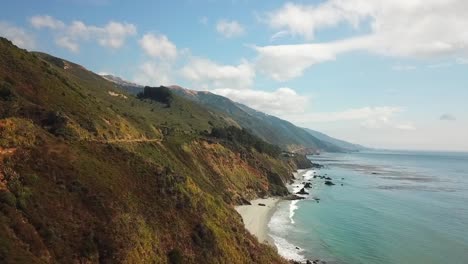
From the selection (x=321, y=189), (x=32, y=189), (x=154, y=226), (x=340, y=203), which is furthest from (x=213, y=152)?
(x=32, y=189)

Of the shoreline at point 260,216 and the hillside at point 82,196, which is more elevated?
the hillside at point 82,196

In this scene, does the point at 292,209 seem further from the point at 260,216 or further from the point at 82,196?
the point at 82,196

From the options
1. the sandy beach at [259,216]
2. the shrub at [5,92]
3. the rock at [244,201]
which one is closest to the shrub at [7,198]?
the shrub at [5,92]

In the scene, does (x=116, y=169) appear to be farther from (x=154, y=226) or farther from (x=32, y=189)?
(x=32, y=189)

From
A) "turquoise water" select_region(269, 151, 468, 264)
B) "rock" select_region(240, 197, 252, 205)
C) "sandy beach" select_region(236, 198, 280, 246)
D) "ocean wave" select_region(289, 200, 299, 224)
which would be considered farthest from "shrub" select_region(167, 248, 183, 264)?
"rock" select_region(240, 197, 252, 205)

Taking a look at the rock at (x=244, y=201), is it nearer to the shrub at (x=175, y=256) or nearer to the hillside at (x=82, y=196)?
the hillside at (x=82, y=196)

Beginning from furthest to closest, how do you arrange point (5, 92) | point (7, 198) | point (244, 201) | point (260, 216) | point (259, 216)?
point (244, 201) < point (260, 216) < point (259, 216) < point (5, 92) < point (7, 198)

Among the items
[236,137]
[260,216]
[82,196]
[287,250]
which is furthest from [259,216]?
[236,137]

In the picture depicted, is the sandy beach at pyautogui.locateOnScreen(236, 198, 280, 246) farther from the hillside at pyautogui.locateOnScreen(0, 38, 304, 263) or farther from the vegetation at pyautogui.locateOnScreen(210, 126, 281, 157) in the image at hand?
the vegetation at pyautogui.locateOnScreen(210, 126, 281, 157)
